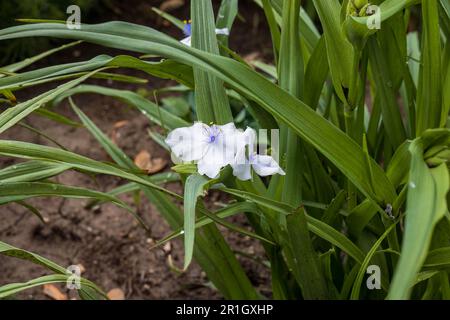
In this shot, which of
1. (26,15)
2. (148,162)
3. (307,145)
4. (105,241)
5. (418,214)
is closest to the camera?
(418,214)

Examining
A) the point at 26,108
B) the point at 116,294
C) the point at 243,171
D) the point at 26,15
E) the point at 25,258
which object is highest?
the point at 26,15

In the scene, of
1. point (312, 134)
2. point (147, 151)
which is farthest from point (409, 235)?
point (147, 151)

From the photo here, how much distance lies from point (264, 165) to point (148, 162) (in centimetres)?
101

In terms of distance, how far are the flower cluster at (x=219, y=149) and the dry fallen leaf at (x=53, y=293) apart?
728 millimetres

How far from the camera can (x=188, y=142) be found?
0.99 m

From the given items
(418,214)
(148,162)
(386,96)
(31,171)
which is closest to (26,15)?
(148,162)

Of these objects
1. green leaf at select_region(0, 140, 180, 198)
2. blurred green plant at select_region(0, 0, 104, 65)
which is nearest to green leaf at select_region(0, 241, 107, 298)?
green leaf at select_region(0, 140, 180, 198)

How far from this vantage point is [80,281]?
1093mm

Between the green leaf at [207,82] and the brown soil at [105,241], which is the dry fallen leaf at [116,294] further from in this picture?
the green leaf at [207,82]

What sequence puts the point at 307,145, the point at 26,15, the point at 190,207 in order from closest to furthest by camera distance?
the point at 190,207 → the point at 307,145 → the point at 26,15

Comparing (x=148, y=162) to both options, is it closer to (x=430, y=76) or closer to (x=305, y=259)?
(x=305, y=259)

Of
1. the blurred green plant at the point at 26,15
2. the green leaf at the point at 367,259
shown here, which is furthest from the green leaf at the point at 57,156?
the blurred green plant at the point at 26,15

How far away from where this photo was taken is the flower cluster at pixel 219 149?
0.96m

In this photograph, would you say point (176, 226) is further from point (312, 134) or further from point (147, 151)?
point (147, 151)
